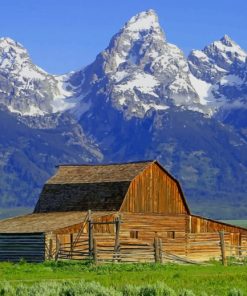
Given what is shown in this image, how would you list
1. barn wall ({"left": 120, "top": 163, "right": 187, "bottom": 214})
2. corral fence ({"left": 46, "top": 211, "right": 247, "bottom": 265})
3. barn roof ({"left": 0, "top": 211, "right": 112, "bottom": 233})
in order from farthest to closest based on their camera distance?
1. barn wall ({"left": 120, "top": 163, "right": 187, "bottom": 214})
2. barn roof ({"left": 0, "top": 211, "right": 112, "bottom": 233})
3. corral fence ({"left": 46, "top": 211, "right": 247, "bottom": 265})

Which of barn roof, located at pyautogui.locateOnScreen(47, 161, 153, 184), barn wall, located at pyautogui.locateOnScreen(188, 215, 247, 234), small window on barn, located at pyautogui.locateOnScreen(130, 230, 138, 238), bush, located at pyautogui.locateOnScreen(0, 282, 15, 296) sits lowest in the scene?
bush, located at pyautogui.locateOnScreen(0, 282, 15, 296)

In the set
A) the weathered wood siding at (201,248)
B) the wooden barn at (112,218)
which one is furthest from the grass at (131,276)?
the weathered wood siding at (201,248)

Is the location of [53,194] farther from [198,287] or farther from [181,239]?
[198,287]

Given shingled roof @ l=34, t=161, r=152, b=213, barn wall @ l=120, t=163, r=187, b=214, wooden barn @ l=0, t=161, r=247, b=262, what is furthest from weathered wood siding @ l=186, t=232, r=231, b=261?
shingled roof @ l=34, t=161, r=152, b=213

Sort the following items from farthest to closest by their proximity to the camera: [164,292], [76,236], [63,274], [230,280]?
[76,236] → [63,274] → [230,280] → [164,292]

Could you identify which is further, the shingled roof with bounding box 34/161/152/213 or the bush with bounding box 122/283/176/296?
the shingled roof with bounding box 34/161/152/213

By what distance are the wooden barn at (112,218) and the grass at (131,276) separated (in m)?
9.87

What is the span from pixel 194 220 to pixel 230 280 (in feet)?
129

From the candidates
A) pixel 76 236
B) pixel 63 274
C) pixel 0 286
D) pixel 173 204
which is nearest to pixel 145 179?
pixel 173 204

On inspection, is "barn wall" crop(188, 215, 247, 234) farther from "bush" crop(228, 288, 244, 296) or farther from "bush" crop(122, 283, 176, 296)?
"bush" crop(122, 283, 176, 296)

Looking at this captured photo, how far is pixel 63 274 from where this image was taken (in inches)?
1793

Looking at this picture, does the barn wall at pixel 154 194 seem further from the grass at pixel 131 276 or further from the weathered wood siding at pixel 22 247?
the grass at pixel 131 276

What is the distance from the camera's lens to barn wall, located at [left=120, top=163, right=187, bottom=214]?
72.6 metres

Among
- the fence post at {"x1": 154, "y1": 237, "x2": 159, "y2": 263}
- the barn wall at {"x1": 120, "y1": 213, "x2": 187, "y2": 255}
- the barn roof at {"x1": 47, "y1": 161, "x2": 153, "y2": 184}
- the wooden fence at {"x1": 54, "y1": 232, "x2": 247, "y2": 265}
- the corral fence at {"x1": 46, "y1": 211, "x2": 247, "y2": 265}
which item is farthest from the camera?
the barn roof at {"x1": 47, "y1": 161, "x2": 153, "y2": 184}
